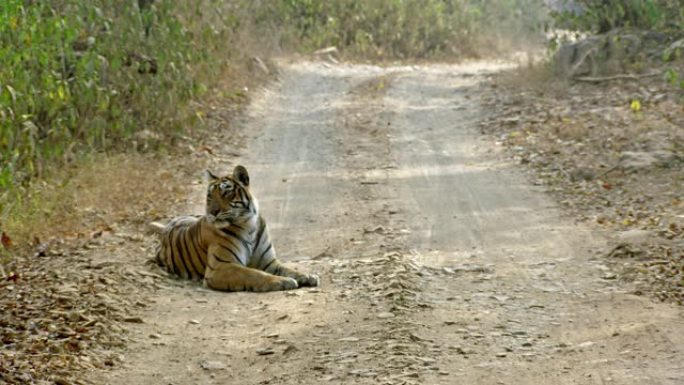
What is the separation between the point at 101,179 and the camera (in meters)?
11.4

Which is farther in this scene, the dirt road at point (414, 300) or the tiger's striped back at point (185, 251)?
the tiger's striped back at point (185, 251)

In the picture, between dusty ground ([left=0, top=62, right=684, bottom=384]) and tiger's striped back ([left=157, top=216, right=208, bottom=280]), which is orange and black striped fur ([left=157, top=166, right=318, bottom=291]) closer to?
tiger's striped back ([left=157, top=216, right=208, bottom=280])

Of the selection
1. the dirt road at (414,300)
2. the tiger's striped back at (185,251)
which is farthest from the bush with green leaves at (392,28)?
the tiger's striped back at (185,251)

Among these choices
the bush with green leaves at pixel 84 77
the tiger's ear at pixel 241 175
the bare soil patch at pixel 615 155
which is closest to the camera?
the tiger's ear at pixel 241 175

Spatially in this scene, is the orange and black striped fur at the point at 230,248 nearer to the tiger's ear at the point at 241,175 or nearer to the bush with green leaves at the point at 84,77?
the tiger's ear at the point at 241,175

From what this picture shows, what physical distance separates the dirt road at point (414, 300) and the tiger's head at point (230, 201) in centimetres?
58

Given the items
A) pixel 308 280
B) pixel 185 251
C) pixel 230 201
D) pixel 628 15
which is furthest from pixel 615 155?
pixel 628 15

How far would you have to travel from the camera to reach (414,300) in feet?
23.8

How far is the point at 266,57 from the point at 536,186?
448 inches

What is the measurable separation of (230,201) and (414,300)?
5.50 feet

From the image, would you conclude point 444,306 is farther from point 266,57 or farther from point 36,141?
point 266,57

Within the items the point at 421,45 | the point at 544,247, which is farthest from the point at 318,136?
the point at 421,45

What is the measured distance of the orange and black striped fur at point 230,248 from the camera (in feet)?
25.9

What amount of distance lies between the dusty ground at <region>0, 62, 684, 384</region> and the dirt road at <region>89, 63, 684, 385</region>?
18 millimetres
